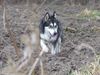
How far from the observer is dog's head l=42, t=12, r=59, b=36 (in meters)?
8.45

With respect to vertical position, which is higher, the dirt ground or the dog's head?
the dog's head

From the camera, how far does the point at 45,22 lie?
8.66m

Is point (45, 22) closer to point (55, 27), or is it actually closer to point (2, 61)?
point (55, 27)

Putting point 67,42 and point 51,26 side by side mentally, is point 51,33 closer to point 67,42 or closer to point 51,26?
point 51,26

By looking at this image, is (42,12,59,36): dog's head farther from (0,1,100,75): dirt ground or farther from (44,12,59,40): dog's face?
(0,1,100,75): dirt ground

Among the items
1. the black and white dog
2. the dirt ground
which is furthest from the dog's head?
the dirt ground

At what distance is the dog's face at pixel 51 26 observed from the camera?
8453 millimetres

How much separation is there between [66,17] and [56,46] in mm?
4382

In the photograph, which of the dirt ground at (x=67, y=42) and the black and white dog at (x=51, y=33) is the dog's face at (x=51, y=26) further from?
the dirt ground at (x=67, y=42)

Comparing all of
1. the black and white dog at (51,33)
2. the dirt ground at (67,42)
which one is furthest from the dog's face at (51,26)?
the dirt ground at (67,42)

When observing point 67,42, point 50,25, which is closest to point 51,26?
point 50,25

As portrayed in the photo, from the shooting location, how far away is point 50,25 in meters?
8.55

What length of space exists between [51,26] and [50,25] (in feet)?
0.23

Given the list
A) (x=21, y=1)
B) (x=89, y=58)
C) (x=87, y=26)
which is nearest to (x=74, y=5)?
(x=21, y=1)
